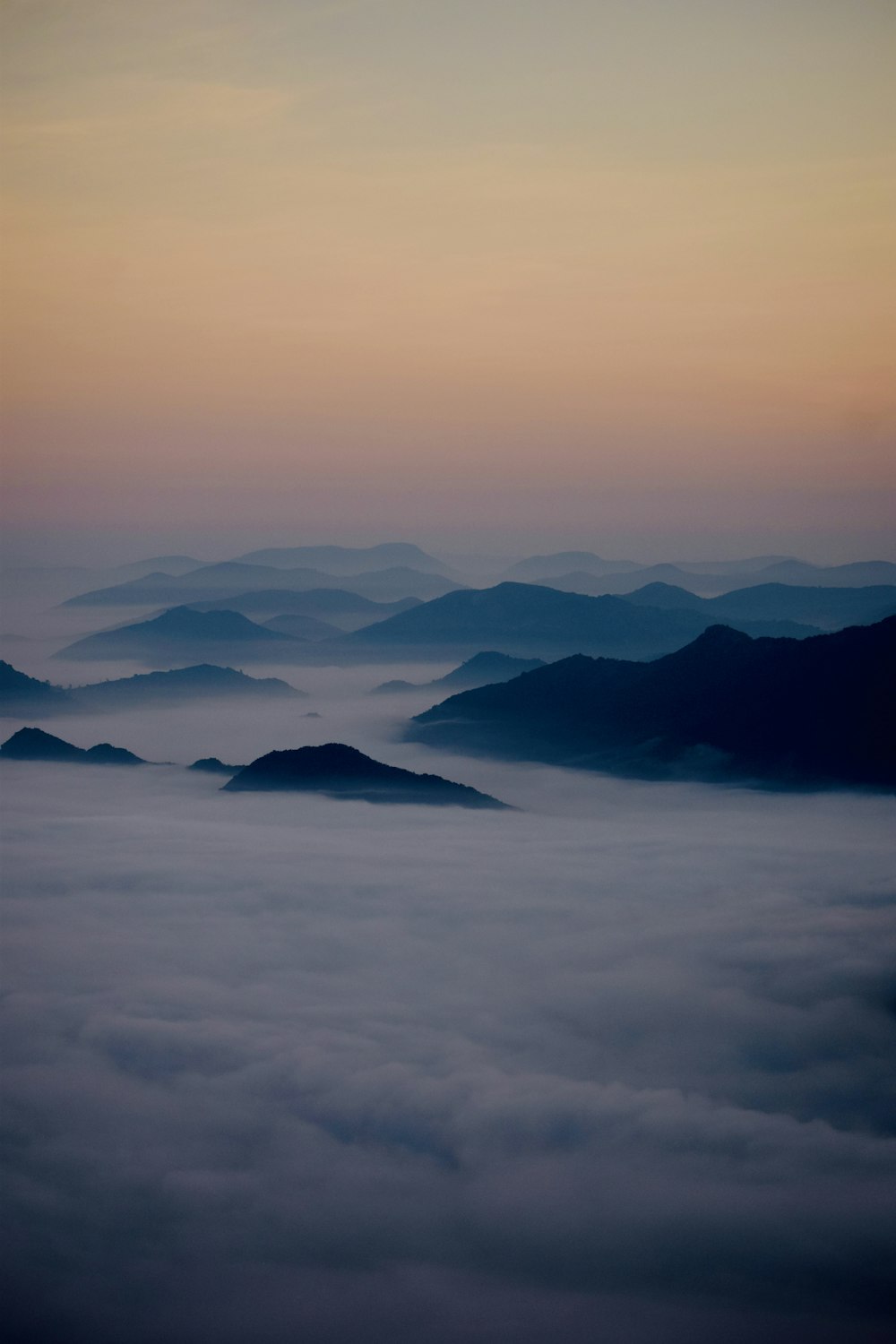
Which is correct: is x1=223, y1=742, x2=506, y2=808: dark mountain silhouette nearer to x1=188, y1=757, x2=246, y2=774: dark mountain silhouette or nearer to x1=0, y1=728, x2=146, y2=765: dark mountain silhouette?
x1=188, y1=757, x2=246, y2=774: dark mountain silhouette

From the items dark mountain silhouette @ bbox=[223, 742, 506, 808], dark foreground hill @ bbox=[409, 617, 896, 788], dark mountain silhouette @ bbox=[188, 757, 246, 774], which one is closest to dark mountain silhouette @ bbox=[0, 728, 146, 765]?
dark mountain silhouette @ bbox=[188, 757, 246, 774]

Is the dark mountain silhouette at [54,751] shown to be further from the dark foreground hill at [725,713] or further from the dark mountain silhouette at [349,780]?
the dark foreground hill at [725,713]

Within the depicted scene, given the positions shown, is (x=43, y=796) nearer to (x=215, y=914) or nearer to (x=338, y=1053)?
(x=215, y=914)

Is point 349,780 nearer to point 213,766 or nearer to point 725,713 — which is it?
point 213,766

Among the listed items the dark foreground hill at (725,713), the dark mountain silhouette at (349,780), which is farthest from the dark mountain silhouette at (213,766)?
the dark foreground hill at (725,713)

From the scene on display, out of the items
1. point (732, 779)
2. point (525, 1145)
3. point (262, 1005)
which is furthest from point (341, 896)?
point (732, 779)

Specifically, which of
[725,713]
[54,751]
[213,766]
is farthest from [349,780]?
[725,713]
